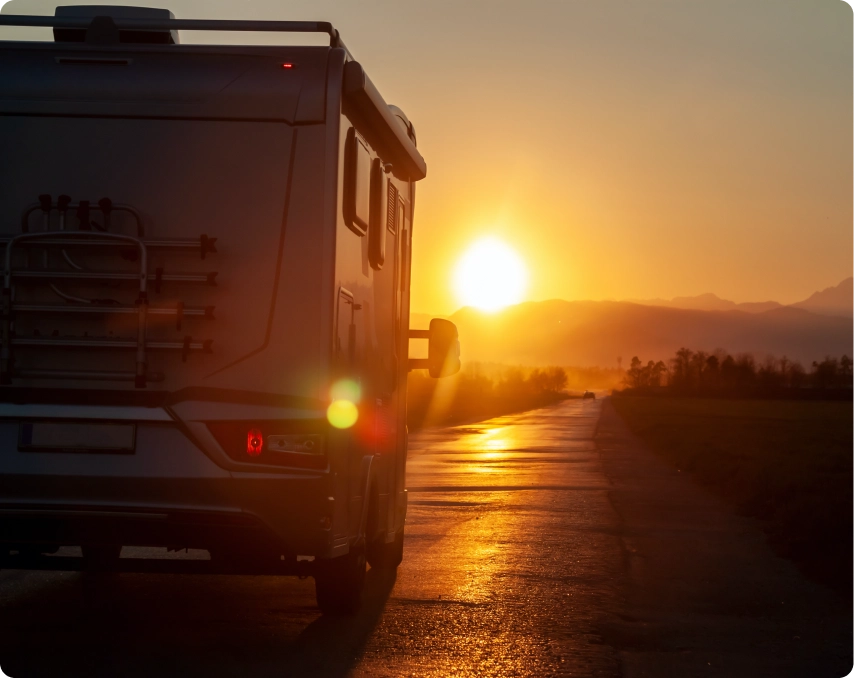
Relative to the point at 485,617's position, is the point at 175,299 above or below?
above

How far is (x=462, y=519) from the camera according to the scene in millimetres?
14312

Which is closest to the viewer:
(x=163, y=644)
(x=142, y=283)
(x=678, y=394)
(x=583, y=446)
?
(x=142, y=283)

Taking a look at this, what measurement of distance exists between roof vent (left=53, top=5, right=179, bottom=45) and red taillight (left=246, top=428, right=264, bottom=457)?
8.27 feet

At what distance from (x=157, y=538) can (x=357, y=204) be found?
7.30 ft

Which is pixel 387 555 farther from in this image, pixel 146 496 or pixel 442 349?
pixel 146 496

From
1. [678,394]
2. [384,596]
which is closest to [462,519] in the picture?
[384,596]

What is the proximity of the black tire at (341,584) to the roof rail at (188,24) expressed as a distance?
10.3 feet

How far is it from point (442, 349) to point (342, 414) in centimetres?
350

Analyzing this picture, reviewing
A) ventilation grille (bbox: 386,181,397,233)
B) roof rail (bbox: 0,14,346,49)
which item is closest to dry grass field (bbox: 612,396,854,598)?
ventilation grille (bbox: 386,181,397,233)

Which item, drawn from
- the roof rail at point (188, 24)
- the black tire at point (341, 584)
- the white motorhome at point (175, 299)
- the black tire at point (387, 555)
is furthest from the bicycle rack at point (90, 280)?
the black tire at point (387, 555)

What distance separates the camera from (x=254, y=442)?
6367 millimetres

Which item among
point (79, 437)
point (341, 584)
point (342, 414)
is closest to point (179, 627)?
point (341, 584)

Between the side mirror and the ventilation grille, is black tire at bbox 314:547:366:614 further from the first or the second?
the side mirror

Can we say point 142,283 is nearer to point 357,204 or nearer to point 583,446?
point 357,204
